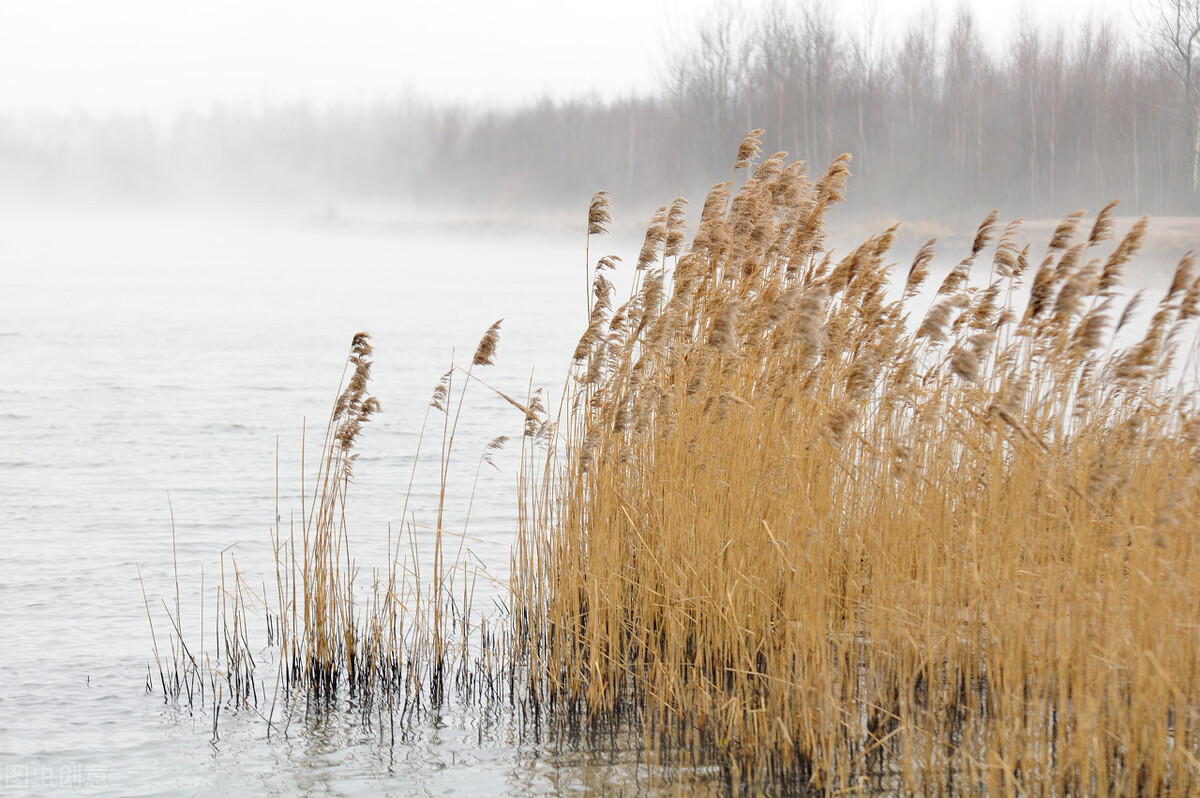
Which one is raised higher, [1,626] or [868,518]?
[868,518]

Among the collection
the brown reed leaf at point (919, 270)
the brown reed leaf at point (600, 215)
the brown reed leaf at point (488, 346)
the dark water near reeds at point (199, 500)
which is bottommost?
the dark water near reeds at point (199, 500)

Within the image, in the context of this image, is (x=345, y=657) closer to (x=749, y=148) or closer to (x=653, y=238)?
(x=653, y=238)

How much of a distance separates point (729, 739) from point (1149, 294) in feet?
91.4

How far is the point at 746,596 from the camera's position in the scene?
4.16m

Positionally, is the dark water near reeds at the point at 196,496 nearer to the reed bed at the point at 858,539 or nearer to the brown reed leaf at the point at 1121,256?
the reed bed at the point at 858,539

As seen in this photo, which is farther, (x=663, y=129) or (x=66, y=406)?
(x=663, y=129)

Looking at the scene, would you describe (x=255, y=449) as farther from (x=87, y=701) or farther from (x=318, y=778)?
(x=318, y=778)

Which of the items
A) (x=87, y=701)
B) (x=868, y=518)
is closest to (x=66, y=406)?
(x=87, y=701)

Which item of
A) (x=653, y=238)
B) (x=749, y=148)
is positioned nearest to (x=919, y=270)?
(x=749, y=148)

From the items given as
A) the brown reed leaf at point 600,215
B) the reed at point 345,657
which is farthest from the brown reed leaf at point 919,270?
the reed at point 345,657

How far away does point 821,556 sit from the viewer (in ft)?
11.6

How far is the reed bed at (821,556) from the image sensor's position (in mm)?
3303

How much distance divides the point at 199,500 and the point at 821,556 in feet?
22.0

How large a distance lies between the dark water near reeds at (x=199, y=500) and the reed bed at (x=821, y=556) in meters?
0.26
